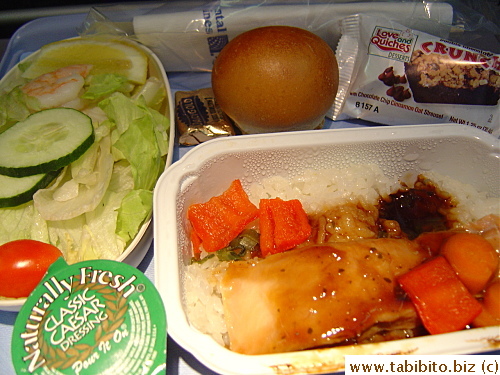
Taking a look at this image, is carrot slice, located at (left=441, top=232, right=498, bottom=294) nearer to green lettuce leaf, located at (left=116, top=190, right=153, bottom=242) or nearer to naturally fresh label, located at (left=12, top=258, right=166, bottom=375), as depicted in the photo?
naturally fresh label, located at (left=12, top=258, right=166, bottom=375)

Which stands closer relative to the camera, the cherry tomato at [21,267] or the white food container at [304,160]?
the cherry tomato at [21,267]

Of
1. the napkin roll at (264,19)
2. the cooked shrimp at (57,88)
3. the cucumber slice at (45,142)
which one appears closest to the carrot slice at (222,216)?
the cucumber slice at (45,142)

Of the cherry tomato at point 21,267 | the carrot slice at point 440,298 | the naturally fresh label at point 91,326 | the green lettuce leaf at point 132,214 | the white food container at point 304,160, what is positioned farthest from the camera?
the green lettuce leaf at point 132,214

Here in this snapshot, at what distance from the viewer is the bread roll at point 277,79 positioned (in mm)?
2047

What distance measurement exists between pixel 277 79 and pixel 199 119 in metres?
0.65

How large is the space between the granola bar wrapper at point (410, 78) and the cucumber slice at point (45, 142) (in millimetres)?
1621

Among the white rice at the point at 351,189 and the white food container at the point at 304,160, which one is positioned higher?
the white food container at the point at 304,160

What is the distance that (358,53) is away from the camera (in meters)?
2.45

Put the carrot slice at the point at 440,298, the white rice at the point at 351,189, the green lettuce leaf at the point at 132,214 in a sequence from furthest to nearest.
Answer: the white rice at the point at 351,189 → the green lettuce leaf at the point at 132,214 → the carrot slice at the point at 440,298

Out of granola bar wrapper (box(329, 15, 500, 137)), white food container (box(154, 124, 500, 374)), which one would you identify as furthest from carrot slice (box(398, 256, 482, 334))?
granola bar wrapper (box(329, 15, 500, 137))

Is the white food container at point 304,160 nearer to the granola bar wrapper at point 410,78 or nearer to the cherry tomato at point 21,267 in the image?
the granola bar wrapper at point 410,78

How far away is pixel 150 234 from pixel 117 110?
758 millimetres

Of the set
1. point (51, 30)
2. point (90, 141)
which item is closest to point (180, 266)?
point (90, 141)

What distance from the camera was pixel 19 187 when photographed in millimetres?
1876
